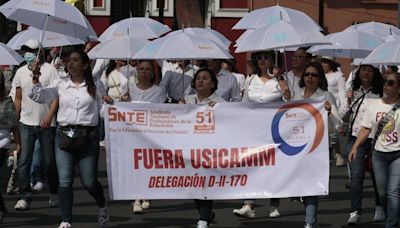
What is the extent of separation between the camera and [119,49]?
15531 mm

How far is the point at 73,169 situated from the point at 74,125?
41 centimetres

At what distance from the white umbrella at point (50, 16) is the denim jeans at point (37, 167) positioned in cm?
156

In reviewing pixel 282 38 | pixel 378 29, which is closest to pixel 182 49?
pixel 282 38

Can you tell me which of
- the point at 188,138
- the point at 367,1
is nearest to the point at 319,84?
the point at 188,138

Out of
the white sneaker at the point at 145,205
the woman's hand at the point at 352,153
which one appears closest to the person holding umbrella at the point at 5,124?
the white sneaker at the point at 145,205

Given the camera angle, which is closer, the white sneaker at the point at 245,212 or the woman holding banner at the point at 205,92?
the woman holding banner at the point at 205,92

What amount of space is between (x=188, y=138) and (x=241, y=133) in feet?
1.68

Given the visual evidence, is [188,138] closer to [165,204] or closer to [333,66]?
[165,204]

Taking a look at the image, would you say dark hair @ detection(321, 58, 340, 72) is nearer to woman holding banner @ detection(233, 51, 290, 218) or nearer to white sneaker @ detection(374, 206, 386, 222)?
woman holding banner @ detection(233, 51, 290, 218)

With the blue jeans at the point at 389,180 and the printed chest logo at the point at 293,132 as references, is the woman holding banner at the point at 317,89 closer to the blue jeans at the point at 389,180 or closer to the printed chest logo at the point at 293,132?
the printed chest logo at the point at 293,132

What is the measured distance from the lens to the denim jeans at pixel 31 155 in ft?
45.5

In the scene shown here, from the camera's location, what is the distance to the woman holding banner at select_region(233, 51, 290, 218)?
13172mm

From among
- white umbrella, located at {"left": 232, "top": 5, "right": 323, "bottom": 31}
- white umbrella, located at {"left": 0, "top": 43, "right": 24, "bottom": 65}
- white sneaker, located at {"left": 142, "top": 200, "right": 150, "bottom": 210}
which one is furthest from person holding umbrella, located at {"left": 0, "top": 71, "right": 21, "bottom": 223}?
white umbrella, located at {"left": 232, "top": 5, "right": 323, "bottom": 31}

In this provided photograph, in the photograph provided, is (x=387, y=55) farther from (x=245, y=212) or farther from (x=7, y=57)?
(x=7, y=57)
